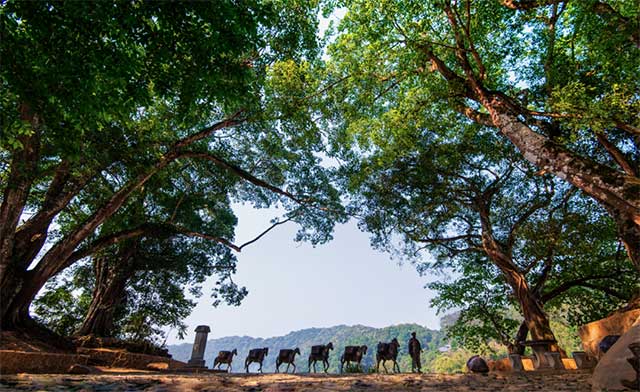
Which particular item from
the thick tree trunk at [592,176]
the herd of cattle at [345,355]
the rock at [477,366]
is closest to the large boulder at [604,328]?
the thick tree trunk at [592,176]

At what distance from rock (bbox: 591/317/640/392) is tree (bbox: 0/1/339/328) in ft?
23.3

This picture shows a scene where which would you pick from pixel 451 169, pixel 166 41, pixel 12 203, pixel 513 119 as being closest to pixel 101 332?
pixel 12 203

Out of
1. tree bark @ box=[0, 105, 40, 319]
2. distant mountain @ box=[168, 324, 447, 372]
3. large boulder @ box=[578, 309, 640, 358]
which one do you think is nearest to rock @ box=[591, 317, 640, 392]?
large boulder @ box=[578, 309, 640, 358]

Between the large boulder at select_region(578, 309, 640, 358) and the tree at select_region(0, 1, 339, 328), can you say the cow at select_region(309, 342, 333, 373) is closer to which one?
the tree at select_region(0, 1, 339, 328)

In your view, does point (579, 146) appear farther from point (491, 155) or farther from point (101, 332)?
point (101, 332)

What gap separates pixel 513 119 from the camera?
9.00 m

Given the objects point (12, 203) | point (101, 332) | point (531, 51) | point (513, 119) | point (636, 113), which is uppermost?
point (531, 51)

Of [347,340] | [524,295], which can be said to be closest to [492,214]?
[524,295]

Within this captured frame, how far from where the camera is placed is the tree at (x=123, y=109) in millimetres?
4469

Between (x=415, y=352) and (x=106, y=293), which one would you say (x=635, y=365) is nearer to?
(x=415, y=352)

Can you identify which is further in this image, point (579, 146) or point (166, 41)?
point (579, 146)

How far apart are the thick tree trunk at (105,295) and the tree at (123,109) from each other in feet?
9.56

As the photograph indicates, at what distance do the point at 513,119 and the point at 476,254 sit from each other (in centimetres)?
1062

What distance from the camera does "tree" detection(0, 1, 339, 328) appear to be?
4.47 m
